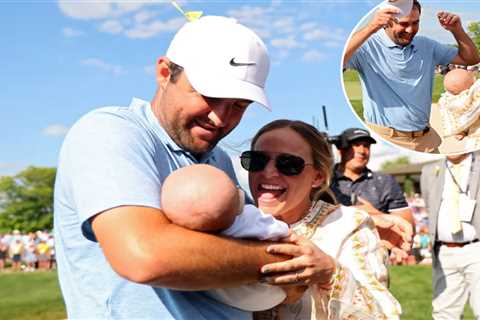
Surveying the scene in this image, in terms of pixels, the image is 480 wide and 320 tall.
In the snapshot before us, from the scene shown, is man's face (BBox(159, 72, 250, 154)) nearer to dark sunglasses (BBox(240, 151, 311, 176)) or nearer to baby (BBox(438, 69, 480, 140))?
dark sunglasses (BBox(240, 151, 311, 176))

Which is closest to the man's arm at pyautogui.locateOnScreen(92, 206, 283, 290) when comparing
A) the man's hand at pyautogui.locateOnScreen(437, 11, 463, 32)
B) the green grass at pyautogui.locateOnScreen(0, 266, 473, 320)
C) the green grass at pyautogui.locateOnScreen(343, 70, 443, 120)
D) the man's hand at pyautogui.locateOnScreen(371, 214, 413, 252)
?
the green grass at pyautogui.locateOnScreen(343, 70, 443, 120)

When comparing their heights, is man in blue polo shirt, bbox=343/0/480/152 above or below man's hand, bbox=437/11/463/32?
below

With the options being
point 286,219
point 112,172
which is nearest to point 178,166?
point 112,172

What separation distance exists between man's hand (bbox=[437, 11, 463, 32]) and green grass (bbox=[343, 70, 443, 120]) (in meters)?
0.26

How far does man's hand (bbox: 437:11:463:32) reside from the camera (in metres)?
3.43

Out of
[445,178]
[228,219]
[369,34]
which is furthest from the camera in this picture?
[445,178]

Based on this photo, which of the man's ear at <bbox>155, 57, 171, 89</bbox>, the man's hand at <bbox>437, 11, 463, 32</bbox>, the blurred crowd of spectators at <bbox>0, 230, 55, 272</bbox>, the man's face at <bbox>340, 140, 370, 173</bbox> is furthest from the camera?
the blurred crowd of spectators at <bbox>0, 230, 55, 272</bbox>

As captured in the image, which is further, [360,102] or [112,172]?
[360,102]

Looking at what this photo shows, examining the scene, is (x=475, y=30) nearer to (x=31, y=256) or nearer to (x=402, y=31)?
(x=402, y=31)

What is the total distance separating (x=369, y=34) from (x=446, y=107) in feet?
1.73

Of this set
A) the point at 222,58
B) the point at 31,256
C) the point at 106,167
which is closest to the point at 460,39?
the point at 222,58

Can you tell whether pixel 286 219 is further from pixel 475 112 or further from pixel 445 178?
pixel 445 178

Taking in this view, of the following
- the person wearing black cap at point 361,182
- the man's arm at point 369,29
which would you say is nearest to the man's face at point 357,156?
the person wearing black cap at point 361,182

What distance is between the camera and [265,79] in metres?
2.25
